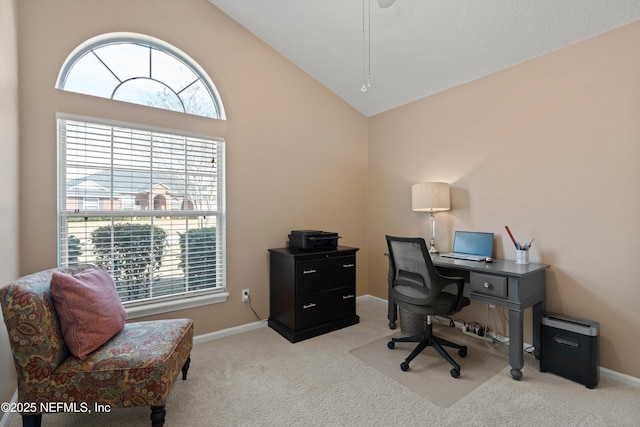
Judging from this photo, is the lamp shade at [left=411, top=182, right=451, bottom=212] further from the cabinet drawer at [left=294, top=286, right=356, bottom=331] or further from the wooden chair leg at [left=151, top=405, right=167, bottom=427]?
the wooden chair leg at [left=151, top=405, right=167, bottom=427]

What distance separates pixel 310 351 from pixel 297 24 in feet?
9.90

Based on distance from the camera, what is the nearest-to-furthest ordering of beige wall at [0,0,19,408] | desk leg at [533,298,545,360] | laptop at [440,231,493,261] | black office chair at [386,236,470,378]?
beige wall at [0,0,19,408] < black office chair at [386,236,470,378] < desk leg at [533,298,545,360] < laptop at [440,231,493,261]

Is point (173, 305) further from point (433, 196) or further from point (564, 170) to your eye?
point (564, 170)

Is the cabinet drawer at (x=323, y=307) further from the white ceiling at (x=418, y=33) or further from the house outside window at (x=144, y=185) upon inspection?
the white ceiling at (x=418, y=33)

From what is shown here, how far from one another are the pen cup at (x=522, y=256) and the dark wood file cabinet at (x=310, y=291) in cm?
148

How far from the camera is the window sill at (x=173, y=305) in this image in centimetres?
242

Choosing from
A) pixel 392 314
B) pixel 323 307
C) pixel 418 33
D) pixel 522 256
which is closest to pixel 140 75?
pixel 418 33

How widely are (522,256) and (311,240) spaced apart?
1.85 meters

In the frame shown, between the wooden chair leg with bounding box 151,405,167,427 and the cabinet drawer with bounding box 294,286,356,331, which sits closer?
the wooden chair leg with bounding box 151,405,167,427

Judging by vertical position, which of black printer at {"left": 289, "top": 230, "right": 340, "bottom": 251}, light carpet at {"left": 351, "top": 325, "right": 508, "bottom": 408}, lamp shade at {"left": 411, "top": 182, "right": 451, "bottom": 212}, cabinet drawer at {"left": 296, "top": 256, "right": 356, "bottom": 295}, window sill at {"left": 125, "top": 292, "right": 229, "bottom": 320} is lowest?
light carpet at {"left": 351, "top": 325, "right": 508, "bottom": 408}

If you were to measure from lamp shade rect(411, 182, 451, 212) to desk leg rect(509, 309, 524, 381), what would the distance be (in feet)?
3.85

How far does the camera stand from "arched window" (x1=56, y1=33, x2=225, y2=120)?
7.58 ft

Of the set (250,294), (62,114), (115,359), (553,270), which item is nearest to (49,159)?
(62,114)

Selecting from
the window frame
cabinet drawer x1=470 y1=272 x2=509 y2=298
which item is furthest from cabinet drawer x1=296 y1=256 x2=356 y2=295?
cabinet drawer x1=470 y1=272 x2=509 y2=298
